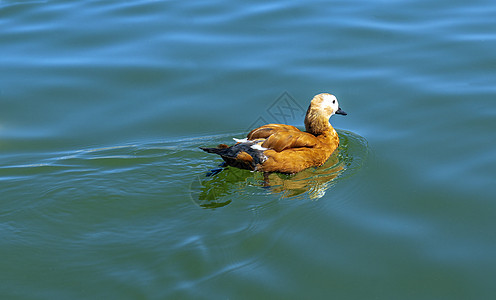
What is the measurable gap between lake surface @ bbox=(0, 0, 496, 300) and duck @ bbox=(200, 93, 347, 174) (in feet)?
0.63

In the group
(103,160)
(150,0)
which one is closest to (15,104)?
(103,160)

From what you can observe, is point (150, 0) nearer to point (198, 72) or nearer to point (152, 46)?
point (152, 46)

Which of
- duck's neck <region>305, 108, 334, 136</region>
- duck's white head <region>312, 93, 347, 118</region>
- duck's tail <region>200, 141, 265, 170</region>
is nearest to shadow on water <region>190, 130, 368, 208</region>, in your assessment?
duck's tail <region>200, 141, 265, 170</region>

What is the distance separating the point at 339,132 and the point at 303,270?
341 cm

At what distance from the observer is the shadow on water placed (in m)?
6.89

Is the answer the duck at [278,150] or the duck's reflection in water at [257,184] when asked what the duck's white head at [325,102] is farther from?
the duck's reflection in water at [257,184]

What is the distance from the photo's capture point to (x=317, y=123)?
813cm

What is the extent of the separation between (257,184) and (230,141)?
1.25 metres

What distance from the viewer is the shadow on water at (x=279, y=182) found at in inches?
271

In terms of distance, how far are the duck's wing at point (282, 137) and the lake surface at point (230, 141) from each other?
0.43 meters

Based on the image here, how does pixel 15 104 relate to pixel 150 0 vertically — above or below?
below

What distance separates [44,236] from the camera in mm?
6203

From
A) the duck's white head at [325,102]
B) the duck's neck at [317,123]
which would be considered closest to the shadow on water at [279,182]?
the duck's neck at [317,123]

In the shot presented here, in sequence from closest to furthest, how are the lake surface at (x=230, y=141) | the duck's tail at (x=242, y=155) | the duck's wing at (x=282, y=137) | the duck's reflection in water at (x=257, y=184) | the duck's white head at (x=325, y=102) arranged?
the lake surface at (x=230, y=141) < the duck's reflection in water at (x=257, y=184) < the duck's tail at (x=242, y=155) < the duck's wing at (x=282, y=137) < the duck's white head at (x=325, y=102)
